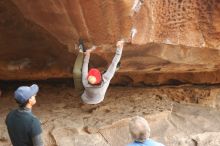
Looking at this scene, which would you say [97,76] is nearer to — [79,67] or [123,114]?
[79,67]

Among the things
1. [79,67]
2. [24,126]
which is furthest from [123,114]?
[24,126]

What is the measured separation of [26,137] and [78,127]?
1201 mm

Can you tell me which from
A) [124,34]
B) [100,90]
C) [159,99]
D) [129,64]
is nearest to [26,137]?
[100,90]

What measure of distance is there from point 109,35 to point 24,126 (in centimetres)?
100

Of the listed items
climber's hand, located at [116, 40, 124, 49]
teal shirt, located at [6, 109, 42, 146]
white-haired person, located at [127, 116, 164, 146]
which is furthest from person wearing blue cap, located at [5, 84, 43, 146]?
climber's hand, located at [116, 40, 124, 49]

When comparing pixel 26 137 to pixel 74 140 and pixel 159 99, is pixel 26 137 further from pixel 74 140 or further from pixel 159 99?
pixel 159 99

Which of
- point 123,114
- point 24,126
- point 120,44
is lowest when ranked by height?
point 123,114

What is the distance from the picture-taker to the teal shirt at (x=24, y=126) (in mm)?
2527

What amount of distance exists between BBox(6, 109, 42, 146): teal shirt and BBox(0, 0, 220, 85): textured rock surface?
0.81 meters

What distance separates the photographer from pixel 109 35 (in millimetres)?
3236

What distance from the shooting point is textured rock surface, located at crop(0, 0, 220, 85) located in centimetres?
310

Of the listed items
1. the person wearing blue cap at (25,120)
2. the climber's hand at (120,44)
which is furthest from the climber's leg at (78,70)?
the person wearing blue cap at (25,120)

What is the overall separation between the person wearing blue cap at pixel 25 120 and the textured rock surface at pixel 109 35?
0.72 m

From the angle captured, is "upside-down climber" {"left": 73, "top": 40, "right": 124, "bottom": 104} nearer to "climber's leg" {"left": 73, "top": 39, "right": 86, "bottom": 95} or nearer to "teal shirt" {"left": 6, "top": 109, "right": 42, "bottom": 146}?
"climber's leg" {"left": 73, "top": 39, "right": 86, "bottom": 95}
